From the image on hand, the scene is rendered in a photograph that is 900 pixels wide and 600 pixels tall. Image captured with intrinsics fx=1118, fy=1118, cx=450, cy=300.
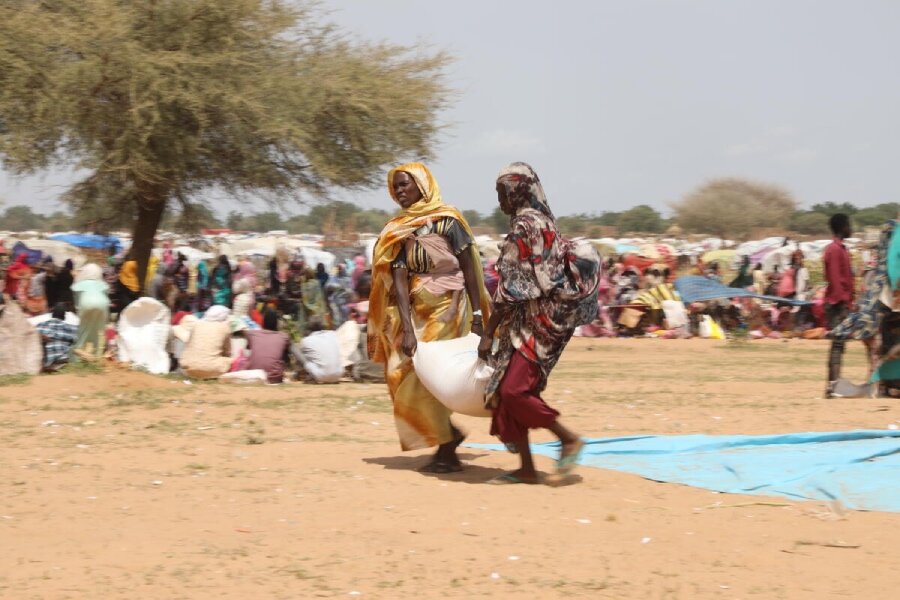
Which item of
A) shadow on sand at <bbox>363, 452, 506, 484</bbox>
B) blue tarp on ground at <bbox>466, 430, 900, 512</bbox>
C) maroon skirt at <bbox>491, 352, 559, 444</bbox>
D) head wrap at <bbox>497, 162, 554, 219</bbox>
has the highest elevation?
head wrap at <bbox>497, 162, 554, 219</bbox>

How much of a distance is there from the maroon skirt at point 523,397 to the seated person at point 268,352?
7002mm

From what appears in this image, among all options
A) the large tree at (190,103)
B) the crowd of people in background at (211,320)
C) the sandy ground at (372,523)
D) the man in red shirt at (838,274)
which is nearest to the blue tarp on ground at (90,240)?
the large tree at (190,103)

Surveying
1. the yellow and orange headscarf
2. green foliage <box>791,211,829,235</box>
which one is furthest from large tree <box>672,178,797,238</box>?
the yellow and orange headscarf

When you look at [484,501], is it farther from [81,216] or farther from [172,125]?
[81,216]

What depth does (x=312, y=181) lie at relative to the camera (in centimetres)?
2181

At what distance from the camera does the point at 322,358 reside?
40.9 ft

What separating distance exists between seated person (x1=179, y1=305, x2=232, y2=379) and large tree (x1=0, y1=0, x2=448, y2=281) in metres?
6.70

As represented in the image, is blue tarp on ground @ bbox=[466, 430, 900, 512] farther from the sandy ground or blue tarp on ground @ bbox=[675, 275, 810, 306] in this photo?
blue tarp on ground @ bbox=[675, 275, 810, 306]

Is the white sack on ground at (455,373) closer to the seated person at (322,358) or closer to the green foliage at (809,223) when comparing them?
the seated person at (322,358)

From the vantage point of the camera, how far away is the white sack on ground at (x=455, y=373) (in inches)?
235

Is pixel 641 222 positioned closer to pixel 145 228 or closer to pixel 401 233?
pixel 145 228

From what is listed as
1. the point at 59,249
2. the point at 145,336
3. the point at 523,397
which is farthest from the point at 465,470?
the point at 59,249

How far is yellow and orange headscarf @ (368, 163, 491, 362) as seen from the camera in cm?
643

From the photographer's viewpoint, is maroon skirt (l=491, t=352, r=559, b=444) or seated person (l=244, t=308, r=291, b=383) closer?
maroon skirt (l=491, t=352, r=559, b=444)
